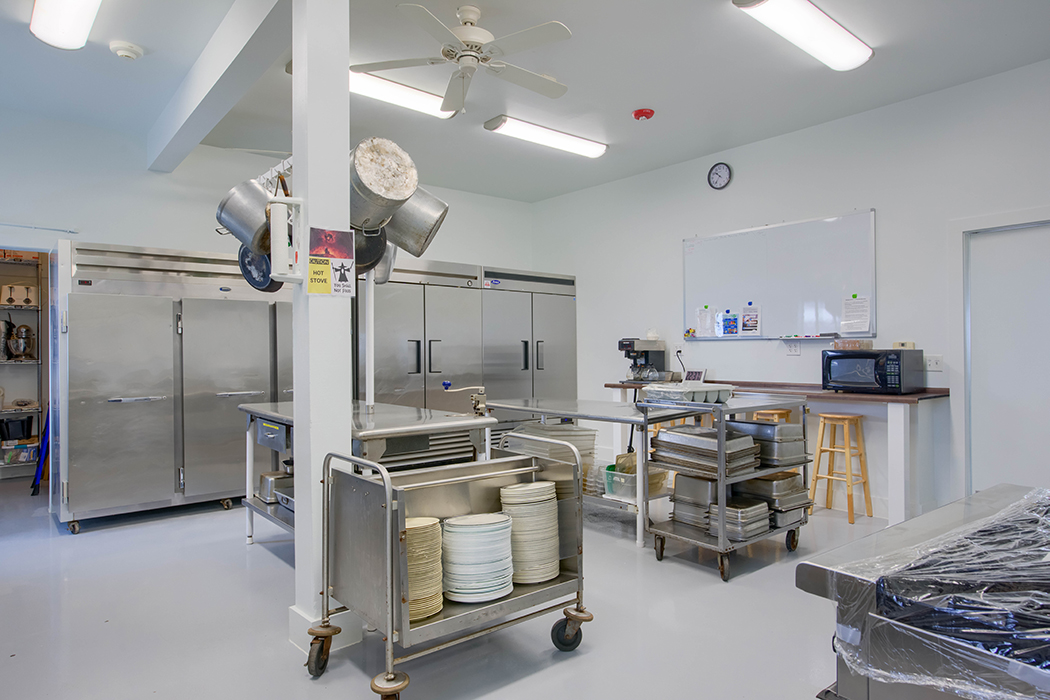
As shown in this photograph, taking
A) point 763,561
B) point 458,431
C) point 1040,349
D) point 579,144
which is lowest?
point 763,561

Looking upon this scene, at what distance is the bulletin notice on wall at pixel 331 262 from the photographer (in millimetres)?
2441

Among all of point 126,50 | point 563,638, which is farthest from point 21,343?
point 563,638

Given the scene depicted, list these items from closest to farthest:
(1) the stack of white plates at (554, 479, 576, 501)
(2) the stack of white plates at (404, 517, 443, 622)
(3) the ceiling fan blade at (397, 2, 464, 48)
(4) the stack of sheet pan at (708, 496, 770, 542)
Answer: (2) the stack of white plates at (404, 517, 443, 622) < (1) the stack of white plates at (554, 479, 576, 501) < (3) the ceiling fan blade at (397, 2, 464, 48) < (4) the stack of sheet pan at (708, 496, 770, 542)

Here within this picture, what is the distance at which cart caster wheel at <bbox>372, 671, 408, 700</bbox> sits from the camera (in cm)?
191

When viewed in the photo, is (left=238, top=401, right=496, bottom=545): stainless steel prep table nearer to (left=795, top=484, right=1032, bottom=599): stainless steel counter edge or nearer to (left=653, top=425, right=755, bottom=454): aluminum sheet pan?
(left=653, top=425, right=755, bottom=454): aluminum sheet pan

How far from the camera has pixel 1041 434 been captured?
400cm

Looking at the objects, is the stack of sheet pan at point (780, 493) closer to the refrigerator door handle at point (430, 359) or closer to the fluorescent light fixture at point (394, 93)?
the fluorescent light fixture at point (394, 93)

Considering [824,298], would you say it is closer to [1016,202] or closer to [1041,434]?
[1016,202]

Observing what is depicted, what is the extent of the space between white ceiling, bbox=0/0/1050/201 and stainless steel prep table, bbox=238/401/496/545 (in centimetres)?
222

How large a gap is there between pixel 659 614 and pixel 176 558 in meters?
2.87

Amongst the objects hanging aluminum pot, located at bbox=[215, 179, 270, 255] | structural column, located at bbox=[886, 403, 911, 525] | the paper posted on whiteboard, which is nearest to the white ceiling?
hanging aluminum pot, located at bbox=[215, 179, 270, 255]

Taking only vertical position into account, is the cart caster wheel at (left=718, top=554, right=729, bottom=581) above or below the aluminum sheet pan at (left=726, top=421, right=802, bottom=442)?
below

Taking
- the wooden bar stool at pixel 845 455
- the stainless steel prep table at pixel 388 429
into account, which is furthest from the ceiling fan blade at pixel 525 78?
the wooden bar stool at pixel 845 455

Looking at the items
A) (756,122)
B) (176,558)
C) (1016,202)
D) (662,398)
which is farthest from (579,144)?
(176,558)
